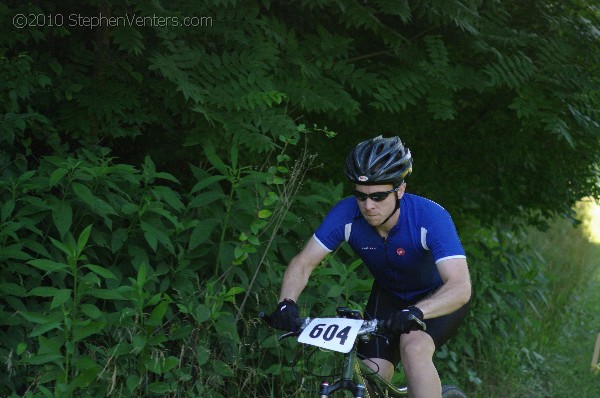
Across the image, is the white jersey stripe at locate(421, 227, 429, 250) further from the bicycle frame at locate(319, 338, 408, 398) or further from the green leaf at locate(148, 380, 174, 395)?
the green leaf at locate(148, 380, 174, 395)

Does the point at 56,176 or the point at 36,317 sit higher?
the point at 56,176

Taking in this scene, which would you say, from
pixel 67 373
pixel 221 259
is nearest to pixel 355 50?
pixel 221 259

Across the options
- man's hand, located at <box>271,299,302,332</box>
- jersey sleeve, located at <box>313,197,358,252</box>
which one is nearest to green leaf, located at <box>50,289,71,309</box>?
man's hand, located at <box>271,299,302,332</box>

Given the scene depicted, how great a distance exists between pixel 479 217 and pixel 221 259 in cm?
381

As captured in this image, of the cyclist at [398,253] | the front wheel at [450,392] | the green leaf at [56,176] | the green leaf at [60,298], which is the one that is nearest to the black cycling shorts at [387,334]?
the cyclist at [398,253]

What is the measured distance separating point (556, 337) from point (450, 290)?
601 cm

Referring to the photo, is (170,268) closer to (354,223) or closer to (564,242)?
(354,223)

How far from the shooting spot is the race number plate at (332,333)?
4285 millimetres

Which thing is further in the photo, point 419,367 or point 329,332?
point 419,367

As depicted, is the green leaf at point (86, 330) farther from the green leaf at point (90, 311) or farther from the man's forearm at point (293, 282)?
the man's forearm at point (293, 282)

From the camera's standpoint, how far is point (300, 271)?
5160 millimetres

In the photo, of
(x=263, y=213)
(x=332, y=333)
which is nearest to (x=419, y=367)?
(x=332, y=333)

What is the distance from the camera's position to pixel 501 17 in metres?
7.69

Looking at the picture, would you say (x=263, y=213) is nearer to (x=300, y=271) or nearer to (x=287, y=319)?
(x=300, y=271)
